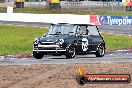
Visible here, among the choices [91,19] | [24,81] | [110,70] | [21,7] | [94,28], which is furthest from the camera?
[21,7]

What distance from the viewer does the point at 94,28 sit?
22141 mm

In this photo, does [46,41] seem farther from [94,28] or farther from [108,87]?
[108,87]

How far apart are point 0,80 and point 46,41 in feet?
16.9

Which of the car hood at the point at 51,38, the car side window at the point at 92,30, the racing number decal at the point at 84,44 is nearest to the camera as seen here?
the car hood at the point at 51,38

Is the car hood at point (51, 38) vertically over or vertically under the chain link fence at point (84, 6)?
over

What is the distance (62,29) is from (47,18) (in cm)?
3877

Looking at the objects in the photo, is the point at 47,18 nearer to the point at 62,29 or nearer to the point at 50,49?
the point at 62,29

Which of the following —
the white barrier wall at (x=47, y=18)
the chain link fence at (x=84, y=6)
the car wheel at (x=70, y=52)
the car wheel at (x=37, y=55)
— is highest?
the car wheel at (x=70, y=52)

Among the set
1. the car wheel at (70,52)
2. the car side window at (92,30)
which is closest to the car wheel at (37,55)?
the car wheel at (70,52)

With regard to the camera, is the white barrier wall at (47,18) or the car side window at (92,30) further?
the white barrier wall at (47,18)

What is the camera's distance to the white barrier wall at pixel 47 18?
5456 centimetres

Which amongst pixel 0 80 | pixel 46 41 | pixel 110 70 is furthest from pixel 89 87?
pixel 46 41

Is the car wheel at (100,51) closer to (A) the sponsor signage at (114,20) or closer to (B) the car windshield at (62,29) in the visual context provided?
(B) the car windshield at (62,29)

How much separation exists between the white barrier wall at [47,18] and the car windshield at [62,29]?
3225 cm
